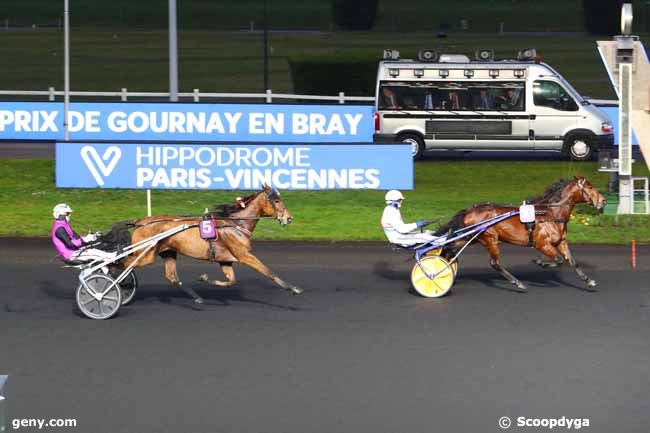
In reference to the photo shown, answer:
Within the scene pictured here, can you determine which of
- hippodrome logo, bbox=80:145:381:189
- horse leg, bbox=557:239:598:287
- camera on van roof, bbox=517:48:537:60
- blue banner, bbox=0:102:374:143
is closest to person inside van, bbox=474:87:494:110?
camera on van roof, bbox=517:48:537:60

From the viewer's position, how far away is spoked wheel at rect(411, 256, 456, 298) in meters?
16.3

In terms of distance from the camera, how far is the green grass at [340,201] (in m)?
21.7

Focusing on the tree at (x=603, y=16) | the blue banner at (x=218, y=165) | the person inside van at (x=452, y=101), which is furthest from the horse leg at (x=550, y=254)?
the tree at (x=603, y=16)

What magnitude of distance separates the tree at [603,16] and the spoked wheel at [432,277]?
172ft

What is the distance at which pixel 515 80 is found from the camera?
30.7 meters

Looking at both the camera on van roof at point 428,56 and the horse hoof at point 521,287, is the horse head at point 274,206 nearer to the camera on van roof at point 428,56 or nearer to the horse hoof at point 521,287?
the horse hoof at point 521,287

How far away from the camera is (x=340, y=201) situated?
25.1 meters

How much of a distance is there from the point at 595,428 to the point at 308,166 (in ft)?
37.6

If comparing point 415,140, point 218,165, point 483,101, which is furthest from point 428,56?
point 218,165

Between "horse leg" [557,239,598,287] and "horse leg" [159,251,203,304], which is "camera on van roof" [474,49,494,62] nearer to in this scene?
"horse leg" [557,239,598,287]

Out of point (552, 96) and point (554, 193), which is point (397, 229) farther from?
point (552, 96)

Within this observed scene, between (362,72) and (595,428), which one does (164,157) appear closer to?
(595,428)

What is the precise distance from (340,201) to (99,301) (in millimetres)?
10410

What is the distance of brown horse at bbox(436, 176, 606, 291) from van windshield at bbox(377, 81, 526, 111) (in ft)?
45.9
